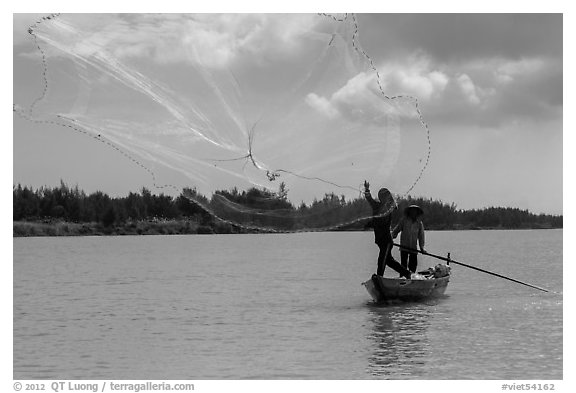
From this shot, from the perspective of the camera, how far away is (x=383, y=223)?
96.2 ft

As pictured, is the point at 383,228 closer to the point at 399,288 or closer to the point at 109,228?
the point at 399,288

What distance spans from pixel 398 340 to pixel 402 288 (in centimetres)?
600

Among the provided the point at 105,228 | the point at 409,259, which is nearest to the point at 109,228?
the point at 105,228

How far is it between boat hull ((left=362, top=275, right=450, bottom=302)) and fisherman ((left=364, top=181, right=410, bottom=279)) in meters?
0.34

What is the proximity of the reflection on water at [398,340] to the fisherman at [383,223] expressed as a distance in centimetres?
144

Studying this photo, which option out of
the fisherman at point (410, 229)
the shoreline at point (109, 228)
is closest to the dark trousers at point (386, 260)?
the fisherman at point (410, 229)

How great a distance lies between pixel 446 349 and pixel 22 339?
11615 millimetres

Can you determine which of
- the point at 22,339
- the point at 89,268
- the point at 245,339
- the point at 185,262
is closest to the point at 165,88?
the point at 245,339

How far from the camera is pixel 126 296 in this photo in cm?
3916

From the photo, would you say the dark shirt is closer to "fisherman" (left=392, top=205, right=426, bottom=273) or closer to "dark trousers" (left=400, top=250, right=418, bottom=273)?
"fisherman" (left=392, top=205, right=426, bottom=273)

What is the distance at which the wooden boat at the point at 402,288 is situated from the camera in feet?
101

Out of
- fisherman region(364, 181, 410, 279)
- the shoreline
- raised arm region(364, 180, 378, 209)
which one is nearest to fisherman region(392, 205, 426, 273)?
fisherman region(364, 181, 410, 279)

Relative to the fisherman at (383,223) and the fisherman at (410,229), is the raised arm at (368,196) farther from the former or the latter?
the fisherman at (410,229)

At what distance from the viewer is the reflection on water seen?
21.8 meters
